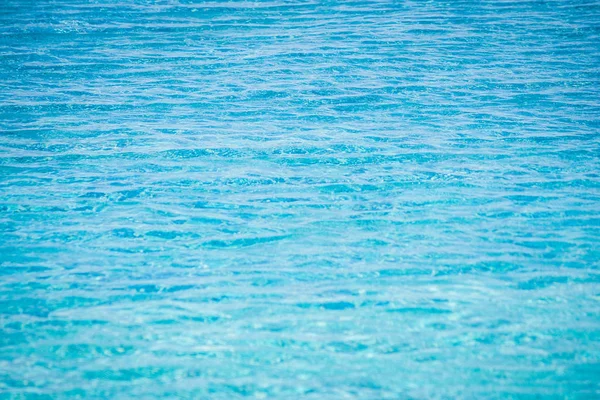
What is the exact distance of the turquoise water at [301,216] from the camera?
2.02 m

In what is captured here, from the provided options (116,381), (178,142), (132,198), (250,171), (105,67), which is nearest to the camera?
(116,381)

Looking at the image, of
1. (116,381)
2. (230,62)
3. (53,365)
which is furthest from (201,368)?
(230,62)

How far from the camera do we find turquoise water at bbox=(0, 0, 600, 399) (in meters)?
2.02

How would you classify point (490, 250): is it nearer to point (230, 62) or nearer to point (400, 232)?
point (400, 232)

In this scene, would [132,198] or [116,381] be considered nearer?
[116,381]

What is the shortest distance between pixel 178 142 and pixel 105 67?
1.44 metres

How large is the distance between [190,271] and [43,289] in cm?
55

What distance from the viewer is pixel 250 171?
10.5 feet

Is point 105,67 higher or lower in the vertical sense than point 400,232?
higher

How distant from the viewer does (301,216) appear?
9.23 feet

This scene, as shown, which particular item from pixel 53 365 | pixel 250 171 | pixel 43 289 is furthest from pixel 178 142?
pixel 53 365

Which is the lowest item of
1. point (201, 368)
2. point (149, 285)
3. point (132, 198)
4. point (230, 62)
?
point (201, 368)

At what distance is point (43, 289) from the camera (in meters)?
2.36

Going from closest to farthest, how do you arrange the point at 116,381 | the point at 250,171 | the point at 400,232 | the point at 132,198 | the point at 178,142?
the point at 116,381, the point at 400,232, the point at 132,198, the point at 250,171, the point at 178,142
